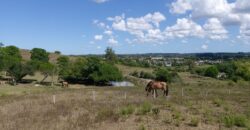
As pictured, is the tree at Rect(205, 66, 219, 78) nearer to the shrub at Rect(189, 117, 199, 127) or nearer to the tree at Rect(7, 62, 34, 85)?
the tree at Rect(7, 62, 34, 85)

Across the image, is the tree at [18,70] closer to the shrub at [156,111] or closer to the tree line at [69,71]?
the tree line at [69,71]

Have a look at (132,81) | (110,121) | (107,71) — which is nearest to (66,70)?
(107,71)

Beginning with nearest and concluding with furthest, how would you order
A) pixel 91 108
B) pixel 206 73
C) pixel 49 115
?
pixel 49 115
pixel 91 108
pixel 206 73

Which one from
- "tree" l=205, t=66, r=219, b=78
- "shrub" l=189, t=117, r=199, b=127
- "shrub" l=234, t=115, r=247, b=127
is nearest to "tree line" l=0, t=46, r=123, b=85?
"tree" l=205, t=66, r=219, b=78

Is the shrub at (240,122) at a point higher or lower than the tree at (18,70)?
higher

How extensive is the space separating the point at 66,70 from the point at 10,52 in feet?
122

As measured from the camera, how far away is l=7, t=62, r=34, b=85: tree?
88000mm

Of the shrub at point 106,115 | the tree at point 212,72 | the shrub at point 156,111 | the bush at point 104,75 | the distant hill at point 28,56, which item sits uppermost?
the distant hill at point 28,56

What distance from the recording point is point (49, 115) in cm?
2545

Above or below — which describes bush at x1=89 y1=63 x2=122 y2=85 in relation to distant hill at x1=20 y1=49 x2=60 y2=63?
below

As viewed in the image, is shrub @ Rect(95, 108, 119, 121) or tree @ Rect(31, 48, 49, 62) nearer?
shrub @ Rect(95, 108, 119, 121)

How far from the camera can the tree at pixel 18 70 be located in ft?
289

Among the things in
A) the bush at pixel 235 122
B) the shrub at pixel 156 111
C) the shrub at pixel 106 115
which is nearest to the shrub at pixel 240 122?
the bush at pixel 235 122

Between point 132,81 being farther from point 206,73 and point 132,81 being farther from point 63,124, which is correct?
point 63,124
